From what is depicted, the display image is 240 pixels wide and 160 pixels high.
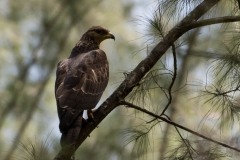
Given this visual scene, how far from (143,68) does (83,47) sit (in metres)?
1.93

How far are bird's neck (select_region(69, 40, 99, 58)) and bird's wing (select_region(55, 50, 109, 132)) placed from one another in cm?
33

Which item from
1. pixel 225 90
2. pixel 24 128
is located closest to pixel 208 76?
pixel 225 90

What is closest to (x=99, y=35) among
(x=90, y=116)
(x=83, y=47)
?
(x=83, y=47)

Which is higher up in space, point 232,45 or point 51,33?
point 51,33

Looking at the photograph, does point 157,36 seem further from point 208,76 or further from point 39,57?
point 39,57

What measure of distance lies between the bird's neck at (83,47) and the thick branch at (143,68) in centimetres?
173

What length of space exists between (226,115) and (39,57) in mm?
5616

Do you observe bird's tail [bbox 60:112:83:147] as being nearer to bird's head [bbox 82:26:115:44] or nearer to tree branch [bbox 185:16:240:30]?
tree branch [bbox 185:16:240:30]

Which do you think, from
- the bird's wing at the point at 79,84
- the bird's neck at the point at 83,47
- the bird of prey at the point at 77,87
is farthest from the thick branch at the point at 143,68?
the bird's neck at the point at 83,47

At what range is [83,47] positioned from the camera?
21.6 ft

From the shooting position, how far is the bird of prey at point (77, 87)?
493cm

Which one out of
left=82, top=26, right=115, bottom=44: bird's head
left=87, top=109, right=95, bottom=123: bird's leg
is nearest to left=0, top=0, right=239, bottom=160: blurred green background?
left=82, top=26, right=115, bottom=44: bird's head

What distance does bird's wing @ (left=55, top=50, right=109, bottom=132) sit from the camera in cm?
515

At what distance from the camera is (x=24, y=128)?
32.2ft
